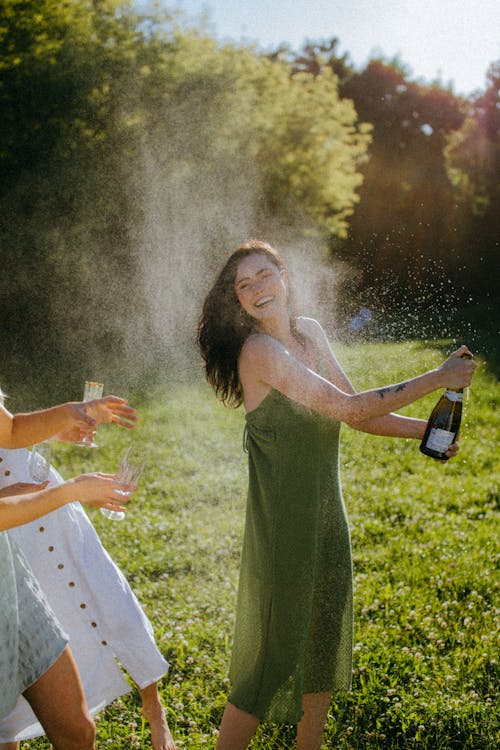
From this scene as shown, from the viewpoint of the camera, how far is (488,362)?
489 inches

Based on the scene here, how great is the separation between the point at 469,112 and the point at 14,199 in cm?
2672

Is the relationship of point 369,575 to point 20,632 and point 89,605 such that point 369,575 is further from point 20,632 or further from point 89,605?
point 20,632

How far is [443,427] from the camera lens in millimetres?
3135

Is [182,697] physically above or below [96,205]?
below

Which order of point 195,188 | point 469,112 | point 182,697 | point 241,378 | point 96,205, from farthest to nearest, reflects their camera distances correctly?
point 469,112 < point 195,188 < point 96,205 < point 182,697 < point 241,378

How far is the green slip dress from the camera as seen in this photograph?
276 centimetres

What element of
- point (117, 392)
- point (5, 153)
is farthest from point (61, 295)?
point (117, 392)

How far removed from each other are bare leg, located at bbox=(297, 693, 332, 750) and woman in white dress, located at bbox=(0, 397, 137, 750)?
0.90 m

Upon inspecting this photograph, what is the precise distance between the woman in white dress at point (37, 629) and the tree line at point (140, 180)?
35.7 feet

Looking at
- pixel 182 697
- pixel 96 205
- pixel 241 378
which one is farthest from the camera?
pixel 96 205

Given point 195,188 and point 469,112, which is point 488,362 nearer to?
point 195,188

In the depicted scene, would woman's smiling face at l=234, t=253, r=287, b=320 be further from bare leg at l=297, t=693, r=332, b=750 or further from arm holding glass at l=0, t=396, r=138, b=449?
bare leg at l=297, t=693, r=332, b=750

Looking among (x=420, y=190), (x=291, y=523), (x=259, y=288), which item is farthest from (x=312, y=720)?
(x=420, y=190)

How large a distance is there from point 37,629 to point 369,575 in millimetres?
3275
